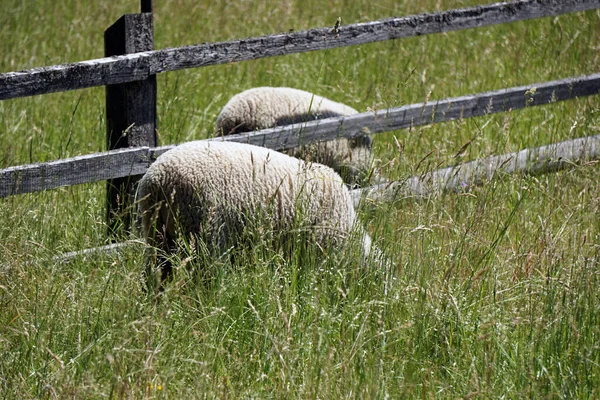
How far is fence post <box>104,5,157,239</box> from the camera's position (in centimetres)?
374

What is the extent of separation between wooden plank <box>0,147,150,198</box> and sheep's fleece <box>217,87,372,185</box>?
1.00m

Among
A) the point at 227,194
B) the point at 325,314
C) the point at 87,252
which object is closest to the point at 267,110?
the point at 227,194

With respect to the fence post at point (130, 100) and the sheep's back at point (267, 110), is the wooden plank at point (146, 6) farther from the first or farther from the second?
the sheep's back at point (267, 110)

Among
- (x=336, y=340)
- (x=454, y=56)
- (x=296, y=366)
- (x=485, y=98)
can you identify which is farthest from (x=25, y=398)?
(x=454, y=56)

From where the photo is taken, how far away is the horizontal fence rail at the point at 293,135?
11.3 ft

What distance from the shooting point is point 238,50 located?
3924 millimetres

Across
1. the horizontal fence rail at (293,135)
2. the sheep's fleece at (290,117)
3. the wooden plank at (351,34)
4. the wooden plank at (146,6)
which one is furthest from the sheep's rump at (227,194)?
the sheep's fleece at (290,117)

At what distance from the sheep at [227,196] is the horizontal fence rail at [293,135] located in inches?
10.7

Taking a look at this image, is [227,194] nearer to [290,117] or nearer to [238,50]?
[238,50]

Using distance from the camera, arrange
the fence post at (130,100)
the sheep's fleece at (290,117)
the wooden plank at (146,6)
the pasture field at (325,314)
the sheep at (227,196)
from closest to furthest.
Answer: the pasture field at (325,314) < the sheep at (227,196) < the fence post at (130,100) < the wooden plank at (146,6) < the sheep's fleece at (290,117)

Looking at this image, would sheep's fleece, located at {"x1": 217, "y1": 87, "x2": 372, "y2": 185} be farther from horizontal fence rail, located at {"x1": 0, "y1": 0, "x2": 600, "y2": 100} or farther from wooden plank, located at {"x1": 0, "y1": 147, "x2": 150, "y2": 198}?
wooden plank, located at {"x1": 0, "y1": 147, "x2": 150, "y2": 198}

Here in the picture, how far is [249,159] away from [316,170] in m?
0.32

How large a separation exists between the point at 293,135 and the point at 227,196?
93cm

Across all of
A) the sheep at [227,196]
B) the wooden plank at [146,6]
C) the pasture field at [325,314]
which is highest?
the wooden plank at [146,6]
